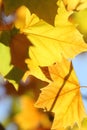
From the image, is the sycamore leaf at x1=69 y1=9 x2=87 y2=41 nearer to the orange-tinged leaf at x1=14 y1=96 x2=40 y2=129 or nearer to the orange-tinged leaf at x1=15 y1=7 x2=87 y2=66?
the orange-tinged leaf at x1=14 y1=96 x2=40 y2=129

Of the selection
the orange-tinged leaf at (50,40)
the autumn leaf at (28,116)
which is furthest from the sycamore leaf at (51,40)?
the autumn leaf at (28,116)

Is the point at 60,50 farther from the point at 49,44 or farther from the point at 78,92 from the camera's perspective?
the point at 78,92

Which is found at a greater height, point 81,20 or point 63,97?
point 63,97

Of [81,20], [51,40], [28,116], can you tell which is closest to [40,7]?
[51,40]

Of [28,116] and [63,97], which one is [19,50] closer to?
[63,97]

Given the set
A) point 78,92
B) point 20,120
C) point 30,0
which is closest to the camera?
point 30,0

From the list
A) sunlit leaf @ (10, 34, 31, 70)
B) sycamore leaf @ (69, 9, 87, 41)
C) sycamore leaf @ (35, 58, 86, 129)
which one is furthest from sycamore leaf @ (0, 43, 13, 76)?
sycamore leaf @ (69, 9, 87, 41)

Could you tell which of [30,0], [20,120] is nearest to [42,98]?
[30,0]
